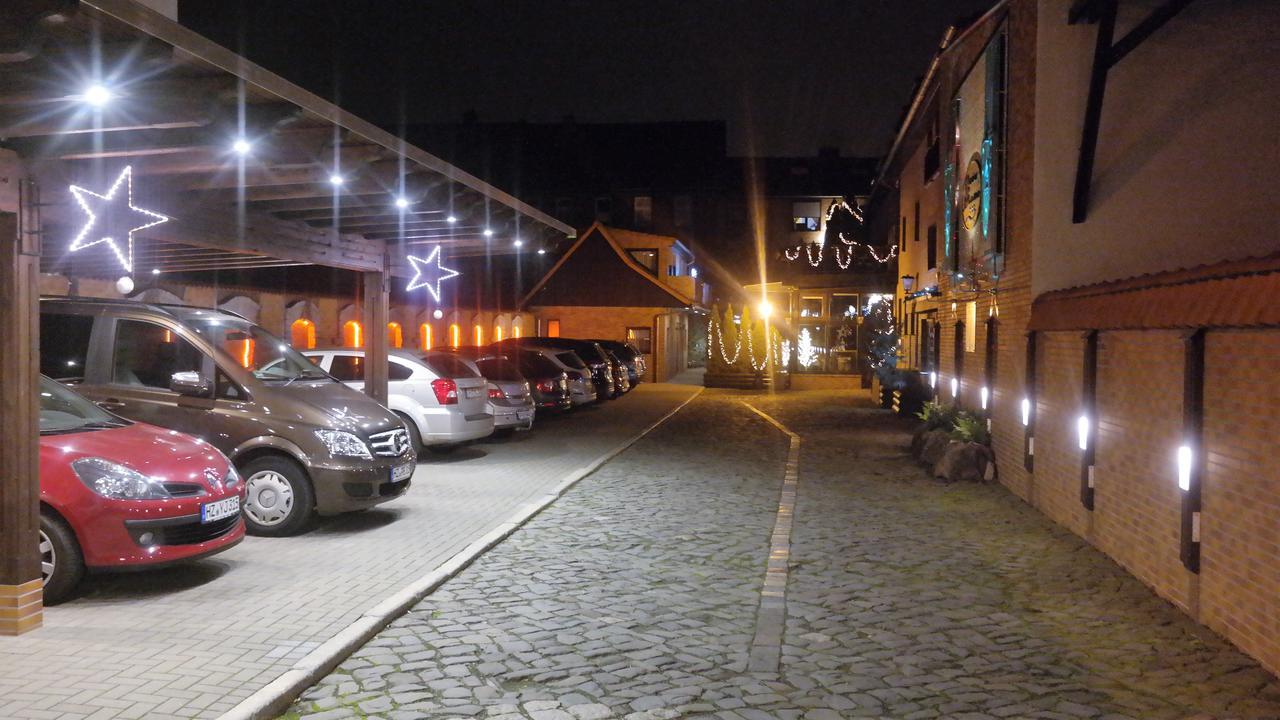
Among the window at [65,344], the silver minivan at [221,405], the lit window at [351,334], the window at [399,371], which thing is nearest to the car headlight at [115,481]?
the silver minivan at [221,405]

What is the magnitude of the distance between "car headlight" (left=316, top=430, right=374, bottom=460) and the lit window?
12689mm

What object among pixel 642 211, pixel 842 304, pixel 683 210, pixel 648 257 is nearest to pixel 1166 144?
pixel 842 304

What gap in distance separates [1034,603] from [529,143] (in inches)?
2356

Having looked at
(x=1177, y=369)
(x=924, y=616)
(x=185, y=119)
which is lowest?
(x=924, y=616)

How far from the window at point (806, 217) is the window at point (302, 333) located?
1706 inches

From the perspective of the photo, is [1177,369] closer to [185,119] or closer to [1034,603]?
[1034,603]

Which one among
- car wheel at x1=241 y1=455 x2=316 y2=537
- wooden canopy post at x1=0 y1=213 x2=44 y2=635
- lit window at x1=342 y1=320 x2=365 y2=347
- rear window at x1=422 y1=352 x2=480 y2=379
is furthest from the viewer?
lit window at x1=342 y1=320 x2=365 y2=347

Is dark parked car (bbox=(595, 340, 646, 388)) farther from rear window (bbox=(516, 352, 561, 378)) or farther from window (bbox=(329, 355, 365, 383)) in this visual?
window (bbox=(329, 355, 365, 383))

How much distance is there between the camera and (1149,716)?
504 centimetres

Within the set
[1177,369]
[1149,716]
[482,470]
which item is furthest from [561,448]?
[1149,716]

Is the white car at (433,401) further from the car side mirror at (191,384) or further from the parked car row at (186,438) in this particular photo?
the car side mirror at (191,384)

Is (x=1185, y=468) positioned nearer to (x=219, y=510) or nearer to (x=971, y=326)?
(x=219, y=510)

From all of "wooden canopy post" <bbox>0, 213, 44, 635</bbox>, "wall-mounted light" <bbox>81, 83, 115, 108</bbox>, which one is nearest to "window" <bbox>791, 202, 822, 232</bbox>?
"wall-mounted light" <bbox>81, 83, 115, 108</bbox>

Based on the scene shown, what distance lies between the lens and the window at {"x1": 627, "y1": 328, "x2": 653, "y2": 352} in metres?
41.6
